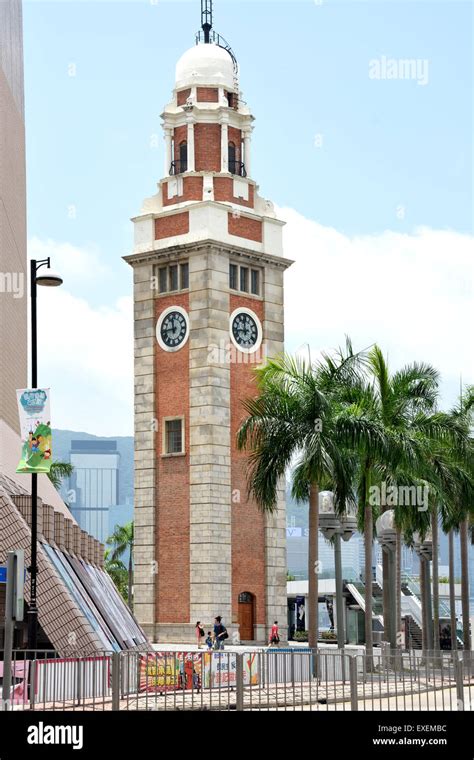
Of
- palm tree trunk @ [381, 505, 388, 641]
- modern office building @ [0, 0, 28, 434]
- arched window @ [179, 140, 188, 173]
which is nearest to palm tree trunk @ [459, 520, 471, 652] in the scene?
palm tree trunk @ [381, 505, 388, 641]

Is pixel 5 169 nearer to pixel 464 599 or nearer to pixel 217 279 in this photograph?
pixel 217 279

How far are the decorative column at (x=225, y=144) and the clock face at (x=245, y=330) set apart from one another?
7.56 m

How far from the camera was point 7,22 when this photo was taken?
5372 centimetres

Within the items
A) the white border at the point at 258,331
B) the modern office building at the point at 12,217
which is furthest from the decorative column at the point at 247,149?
the modern office building at the point at 12,217

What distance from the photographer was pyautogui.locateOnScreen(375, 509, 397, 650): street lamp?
41.7m

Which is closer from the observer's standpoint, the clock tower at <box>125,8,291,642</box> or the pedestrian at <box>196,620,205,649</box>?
the pedestrian at <box>196,620,205,649</box>

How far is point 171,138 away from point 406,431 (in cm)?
3489

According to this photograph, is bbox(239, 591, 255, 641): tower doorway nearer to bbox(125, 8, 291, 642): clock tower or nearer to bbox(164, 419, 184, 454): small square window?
bbox(125, 8, 291, 642): clock tower

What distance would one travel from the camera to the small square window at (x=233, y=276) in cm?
6676

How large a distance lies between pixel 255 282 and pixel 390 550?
88.1 feet

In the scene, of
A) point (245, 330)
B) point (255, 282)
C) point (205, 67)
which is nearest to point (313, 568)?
point (245, 330)

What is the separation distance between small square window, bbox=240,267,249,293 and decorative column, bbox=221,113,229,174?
5236 millimetres

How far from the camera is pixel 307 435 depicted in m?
37.1
